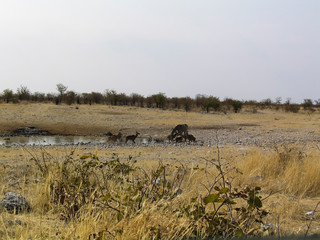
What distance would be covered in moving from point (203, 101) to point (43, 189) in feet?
156

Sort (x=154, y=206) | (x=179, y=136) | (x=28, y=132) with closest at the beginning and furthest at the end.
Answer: (x=154, y=206), (x=179, y=136), (x=28, y=132)

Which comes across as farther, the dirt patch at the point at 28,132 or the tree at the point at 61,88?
the tree at the point at 61,88

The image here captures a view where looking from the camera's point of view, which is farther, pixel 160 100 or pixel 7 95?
pixel 160 100

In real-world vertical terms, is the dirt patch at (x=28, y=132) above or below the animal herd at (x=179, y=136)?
below

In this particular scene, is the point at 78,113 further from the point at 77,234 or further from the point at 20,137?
the point at 77,234

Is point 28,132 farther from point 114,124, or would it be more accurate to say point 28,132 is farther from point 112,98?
point 112,98

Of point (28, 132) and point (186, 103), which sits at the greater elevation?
point (186, 103)

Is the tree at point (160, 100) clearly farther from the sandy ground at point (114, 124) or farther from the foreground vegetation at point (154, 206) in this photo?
the foreground vegetation at point (154, 206)

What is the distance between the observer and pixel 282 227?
4.09m

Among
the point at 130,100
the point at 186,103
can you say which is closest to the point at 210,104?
the point at 186,103

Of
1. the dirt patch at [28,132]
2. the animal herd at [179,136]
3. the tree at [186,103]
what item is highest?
the tree at [186,103]

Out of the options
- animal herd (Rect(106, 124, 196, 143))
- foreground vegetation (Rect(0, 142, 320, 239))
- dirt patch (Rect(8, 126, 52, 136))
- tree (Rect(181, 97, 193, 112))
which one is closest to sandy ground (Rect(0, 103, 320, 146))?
dirt patch (Rect(8, 126, 52, 136))

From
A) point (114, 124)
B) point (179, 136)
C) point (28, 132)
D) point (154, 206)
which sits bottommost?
point (28, 132)

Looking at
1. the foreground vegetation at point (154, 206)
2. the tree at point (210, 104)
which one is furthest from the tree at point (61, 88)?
the foreground vegetation at point (154, 206)
